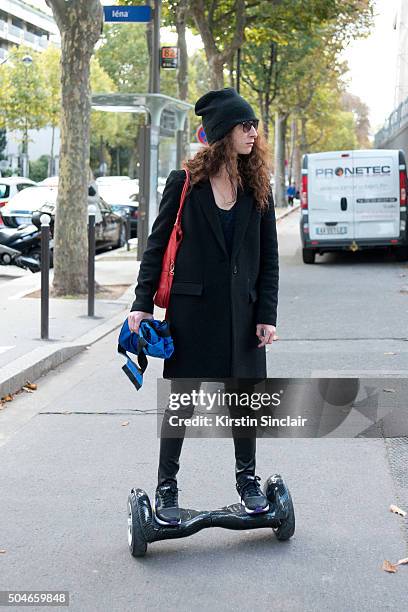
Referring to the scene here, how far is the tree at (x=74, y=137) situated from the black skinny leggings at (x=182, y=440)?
384 inches

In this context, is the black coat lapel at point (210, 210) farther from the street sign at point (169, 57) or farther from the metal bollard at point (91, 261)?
the street sign at point (169, 57)

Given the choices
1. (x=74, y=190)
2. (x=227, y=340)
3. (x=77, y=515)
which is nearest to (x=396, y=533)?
(x=227, y=340)

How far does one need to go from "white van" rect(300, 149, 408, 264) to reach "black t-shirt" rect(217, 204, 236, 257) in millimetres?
15993

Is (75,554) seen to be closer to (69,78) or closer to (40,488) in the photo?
(40,488)

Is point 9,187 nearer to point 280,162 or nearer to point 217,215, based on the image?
point 217,215

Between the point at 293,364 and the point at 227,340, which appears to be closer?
the point at 227,340

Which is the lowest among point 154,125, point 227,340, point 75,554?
point 75,554

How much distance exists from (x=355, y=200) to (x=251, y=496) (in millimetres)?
16127

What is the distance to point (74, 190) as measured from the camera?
14.6 meters

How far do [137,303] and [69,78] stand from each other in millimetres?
10218

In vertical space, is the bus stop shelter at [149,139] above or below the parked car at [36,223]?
above

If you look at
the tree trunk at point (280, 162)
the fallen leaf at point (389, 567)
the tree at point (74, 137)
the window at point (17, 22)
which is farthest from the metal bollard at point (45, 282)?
the window at point (17, 22)

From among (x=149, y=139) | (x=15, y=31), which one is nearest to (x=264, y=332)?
(x=149, y=139)

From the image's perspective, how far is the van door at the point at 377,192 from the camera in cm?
2041
